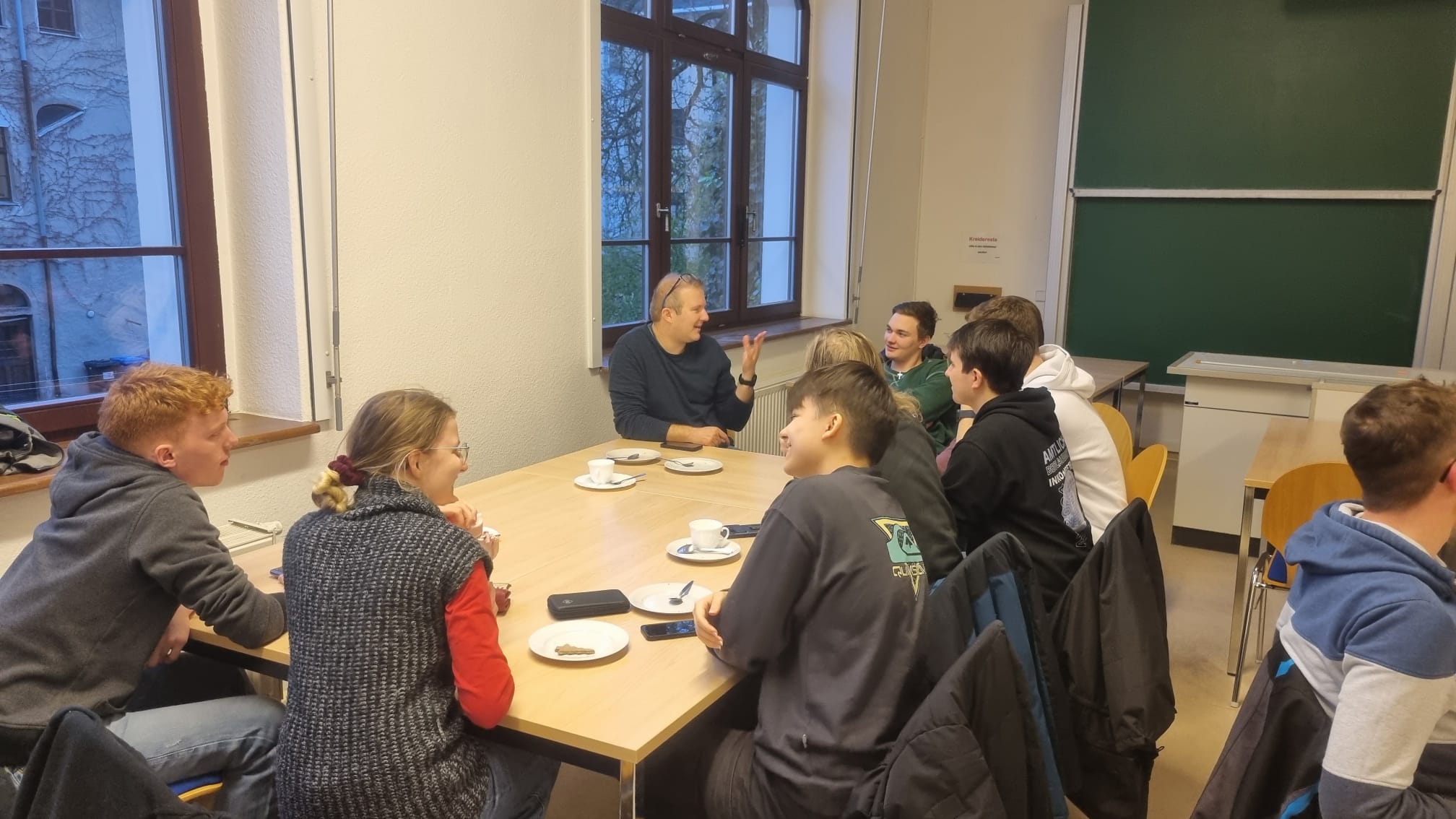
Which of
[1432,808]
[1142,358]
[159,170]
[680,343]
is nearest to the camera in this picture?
[1432,808]

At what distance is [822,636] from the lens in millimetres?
1505

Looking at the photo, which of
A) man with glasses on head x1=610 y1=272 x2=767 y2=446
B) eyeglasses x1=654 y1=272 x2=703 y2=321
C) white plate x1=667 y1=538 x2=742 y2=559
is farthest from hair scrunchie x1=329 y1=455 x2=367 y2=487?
eyeglasses x1=654 y1=272 x2=703 y2=321

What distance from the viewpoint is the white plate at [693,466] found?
9.07ft

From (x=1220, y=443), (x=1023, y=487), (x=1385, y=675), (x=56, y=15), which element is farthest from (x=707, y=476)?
(x=1220, y=443)

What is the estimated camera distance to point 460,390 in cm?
307

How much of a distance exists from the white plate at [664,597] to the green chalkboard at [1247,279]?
437 centimetres

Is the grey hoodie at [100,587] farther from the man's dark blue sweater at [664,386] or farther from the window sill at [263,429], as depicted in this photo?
the man's dark blue sweater at [664,386]

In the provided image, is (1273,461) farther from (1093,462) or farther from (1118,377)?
(1118,377)

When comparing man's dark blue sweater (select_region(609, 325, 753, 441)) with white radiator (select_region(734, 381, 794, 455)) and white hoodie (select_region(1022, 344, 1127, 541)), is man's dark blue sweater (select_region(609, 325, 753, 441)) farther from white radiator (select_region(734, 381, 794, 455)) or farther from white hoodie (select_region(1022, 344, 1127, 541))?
white hoodie (select_region(1022, 344, 1127, 541))

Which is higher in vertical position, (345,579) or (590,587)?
(345,579)

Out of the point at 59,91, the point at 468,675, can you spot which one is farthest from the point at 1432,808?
the point at 59,91

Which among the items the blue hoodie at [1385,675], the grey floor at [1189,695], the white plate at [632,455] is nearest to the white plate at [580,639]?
the grey floor at [1189,695]

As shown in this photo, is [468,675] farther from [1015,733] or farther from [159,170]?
[159,170]

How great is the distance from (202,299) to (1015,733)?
2.23 metres
